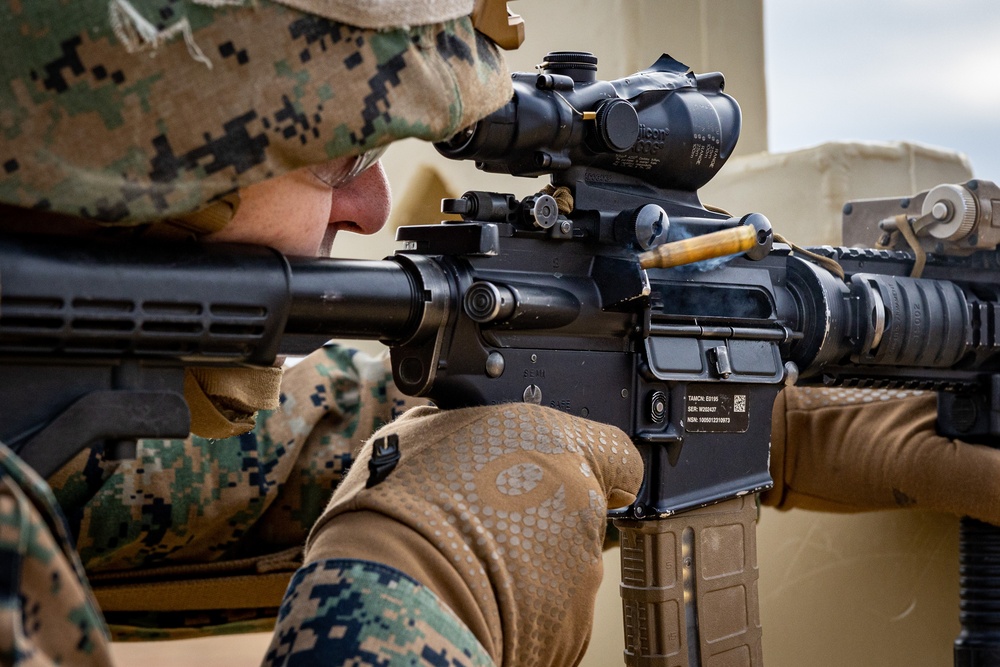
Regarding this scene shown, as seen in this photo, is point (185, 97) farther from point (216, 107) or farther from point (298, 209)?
point (298, 209)

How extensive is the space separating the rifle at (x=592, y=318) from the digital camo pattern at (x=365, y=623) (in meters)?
0.15

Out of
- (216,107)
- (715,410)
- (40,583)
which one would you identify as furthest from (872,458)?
(40,583)

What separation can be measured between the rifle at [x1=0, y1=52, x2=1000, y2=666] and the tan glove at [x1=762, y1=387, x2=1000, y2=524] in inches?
5.3

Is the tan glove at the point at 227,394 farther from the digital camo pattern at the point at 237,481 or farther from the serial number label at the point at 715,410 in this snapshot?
the serial number label at the point at 715,410

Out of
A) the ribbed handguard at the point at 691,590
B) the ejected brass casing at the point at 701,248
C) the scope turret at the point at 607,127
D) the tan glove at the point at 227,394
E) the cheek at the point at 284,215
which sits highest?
the scope turret at the point at 607,127

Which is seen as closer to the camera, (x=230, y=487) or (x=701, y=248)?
(x=701, y=248)

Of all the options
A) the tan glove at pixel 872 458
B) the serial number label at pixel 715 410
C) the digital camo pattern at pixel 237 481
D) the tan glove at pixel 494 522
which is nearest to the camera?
the tan glove at pixel 494 522

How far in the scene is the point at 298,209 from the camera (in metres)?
0.87

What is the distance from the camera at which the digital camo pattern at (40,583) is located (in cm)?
41

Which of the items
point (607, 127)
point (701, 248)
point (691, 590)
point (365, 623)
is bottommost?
point (691, 590)

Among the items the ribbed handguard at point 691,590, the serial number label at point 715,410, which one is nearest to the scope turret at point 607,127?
the serial number label at point 715,410

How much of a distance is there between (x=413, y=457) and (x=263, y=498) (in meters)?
0.59

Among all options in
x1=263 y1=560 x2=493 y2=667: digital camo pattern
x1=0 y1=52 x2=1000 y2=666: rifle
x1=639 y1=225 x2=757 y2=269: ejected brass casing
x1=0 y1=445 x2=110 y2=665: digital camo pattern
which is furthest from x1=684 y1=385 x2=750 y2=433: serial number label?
x1=0 y1=445 x2=110 y2=665: digital camo pattern

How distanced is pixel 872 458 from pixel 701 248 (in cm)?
66
